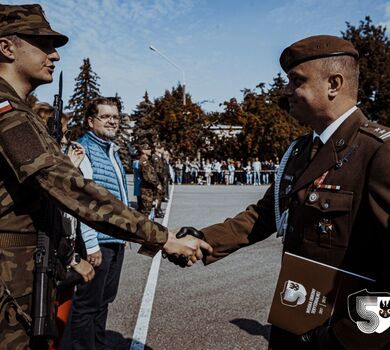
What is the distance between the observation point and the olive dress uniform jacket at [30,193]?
210cm

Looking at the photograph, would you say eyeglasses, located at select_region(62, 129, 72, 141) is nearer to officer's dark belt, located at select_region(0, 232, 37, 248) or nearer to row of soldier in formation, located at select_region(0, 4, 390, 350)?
row of soldier in formation, located at select_region(0, 4, 390, 350)

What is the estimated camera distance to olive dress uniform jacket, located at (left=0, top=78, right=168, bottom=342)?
2100mm

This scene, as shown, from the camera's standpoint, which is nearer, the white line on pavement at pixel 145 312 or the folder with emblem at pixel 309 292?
the folder with emblem at pixel 309 292

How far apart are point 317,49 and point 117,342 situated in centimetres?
329

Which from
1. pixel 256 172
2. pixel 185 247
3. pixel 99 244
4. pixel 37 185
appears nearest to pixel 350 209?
pixel 185 247

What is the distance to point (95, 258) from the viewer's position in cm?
369

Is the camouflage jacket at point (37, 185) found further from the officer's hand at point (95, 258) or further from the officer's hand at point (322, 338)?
the officer's hand at point (95, 258)

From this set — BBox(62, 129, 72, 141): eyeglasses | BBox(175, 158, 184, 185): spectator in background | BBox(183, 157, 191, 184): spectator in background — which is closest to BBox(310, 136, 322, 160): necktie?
BBox(62, 129, 72, 141): eyeglasses

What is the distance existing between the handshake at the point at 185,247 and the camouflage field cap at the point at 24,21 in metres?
1.30

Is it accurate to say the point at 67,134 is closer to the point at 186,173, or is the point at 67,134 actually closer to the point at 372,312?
the point at 372,312

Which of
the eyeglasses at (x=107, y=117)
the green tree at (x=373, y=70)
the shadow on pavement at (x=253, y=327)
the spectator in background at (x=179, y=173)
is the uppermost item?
the green tree at (x=373, y=70)

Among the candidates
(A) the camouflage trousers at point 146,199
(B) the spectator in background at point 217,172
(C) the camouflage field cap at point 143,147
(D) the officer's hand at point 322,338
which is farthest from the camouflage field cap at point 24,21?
(B) the spectator in background at point 217,172

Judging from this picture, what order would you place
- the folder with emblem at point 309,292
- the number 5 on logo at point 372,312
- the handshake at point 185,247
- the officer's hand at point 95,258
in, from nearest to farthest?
1. the number 5 on logo at point 372,312
2. the folder with emblem at point 309,292
3. the handshake at point 185,247
4. the officer's hand at point 95,258

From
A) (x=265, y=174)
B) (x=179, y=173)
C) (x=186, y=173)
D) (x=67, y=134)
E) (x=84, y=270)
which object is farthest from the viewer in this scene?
(x=179, y=173)
